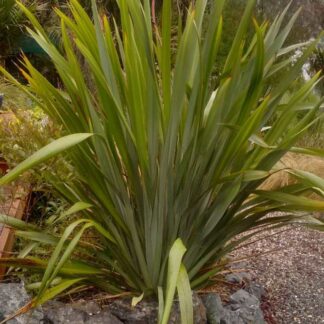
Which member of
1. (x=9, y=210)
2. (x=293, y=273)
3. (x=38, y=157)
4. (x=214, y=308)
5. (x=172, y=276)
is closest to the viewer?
(x=38, y=157)

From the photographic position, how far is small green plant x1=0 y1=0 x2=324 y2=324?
103 inches

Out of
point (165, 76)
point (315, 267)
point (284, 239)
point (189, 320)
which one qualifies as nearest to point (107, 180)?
point (165, 76)

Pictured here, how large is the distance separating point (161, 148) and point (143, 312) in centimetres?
74

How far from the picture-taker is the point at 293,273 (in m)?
4.09

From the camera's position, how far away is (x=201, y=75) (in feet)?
8.44

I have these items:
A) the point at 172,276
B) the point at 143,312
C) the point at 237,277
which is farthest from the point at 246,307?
the point at 172,276

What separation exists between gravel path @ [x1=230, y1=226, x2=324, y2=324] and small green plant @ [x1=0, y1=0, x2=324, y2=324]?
700 mm

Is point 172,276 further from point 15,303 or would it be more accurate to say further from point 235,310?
point 235,310

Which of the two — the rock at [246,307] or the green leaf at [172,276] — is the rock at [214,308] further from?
the green leaf at [172,276]

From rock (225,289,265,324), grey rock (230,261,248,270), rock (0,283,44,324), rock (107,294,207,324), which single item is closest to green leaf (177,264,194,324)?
rock (107,294,207,324)

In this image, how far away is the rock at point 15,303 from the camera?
102 inches

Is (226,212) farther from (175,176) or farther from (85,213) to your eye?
(85,213)

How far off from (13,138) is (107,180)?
25.3 inches

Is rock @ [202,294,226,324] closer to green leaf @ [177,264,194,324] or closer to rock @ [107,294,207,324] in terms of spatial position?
rock @ [107,294,207,324]
